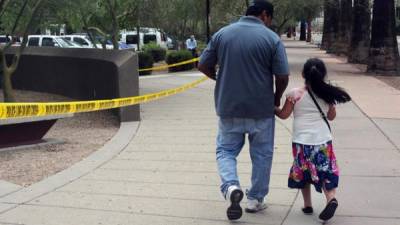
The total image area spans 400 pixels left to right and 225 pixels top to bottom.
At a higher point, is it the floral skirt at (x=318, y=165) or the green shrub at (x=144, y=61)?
the floral skirt at (x=318, y=165)

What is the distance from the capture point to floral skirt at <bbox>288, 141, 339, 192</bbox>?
16.3ft

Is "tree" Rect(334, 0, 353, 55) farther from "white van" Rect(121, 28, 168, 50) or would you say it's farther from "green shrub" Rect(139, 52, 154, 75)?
"white van" Rect(121, 28, 168, 50)

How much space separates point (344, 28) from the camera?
34.3 metres

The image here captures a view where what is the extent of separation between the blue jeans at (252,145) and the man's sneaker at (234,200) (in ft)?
0.53

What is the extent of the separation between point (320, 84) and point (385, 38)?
16569mm

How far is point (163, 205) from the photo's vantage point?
5.61 meters

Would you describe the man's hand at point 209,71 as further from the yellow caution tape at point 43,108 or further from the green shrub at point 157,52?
the green shrub at point 157,52

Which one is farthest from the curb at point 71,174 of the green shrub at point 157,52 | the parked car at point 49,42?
the green shrub at point 157,52

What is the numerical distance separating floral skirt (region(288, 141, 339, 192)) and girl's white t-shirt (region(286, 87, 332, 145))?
51 millimetres

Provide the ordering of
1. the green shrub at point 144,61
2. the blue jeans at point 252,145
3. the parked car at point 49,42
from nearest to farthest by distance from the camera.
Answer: the blue jeans at point 252,145 → the green shrub at point 144,61 → the parked car at point 49,42

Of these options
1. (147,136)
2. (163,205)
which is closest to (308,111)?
(163,205)

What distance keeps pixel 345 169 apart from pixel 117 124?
5091mm

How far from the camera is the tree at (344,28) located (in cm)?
3338

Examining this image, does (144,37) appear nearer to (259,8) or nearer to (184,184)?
(184,184)
